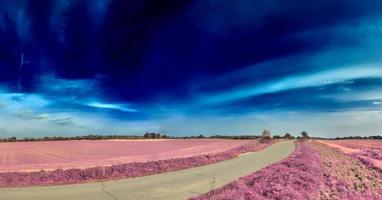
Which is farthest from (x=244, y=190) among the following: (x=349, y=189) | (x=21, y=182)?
(x=21, y=182)

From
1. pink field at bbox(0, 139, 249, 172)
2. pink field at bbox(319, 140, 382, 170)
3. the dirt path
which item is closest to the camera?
the dirt path

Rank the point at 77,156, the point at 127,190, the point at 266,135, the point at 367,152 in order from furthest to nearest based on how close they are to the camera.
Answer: the point at 266,135
the point at 367,152
the point at 77,156
the point at 127,190

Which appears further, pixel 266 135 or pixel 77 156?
pixel 266 135

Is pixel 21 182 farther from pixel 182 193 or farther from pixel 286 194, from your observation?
pixel 286 194

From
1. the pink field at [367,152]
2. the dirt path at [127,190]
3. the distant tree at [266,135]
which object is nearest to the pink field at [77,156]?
the dirt path at [127,190]

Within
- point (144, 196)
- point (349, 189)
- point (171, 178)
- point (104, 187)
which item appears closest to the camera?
point (144, 196)

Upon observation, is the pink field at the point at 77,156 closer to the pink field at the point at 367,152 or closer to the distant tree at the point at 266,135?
the pink field at the point at 367,152

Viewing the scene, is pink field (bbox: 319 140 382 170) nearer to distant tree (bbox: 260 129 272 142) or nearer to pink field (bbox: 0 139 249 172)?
pink field (bbox: 0 139 249 172)

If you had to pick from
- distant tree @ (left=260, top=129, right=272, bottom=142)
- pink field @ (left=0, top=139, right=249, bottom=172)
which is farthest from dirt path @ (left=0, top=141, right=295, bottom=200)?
distant tree @ (left=260, top=129, right=272, bottom=142)

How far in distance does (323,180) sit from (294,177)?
1.45 meters

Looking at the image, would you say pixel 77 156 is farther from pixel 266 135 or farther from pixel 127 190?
pixel 266 135

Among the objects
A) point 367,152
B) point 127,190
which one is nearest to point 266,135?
point 367,152

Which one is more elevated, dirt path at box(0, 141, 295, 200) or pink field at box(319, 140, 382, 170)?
pink field at box(319, 140, 382, 170)

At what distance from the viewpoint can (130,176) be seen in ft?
78.0
